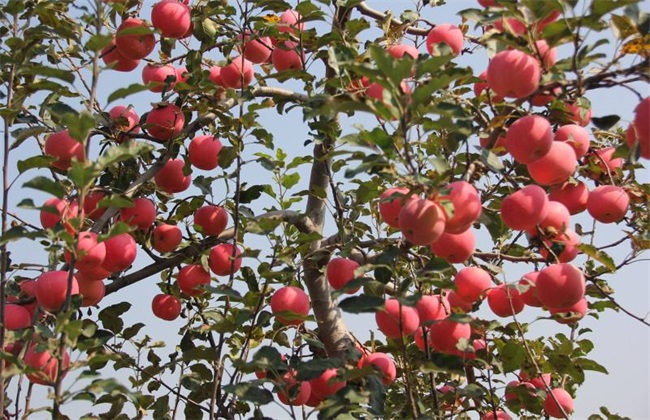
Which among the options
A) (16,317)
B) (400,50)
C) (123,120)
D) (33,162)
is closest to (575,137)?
(400,50)

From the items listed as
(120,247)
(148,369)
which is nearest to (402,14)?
(120,247)

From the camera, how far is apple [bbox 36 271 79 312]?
1.96m

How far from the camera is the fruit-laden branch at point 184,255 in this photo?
2529 millimetres

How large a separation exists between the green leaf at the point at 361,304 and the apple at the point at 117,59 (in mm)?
1258

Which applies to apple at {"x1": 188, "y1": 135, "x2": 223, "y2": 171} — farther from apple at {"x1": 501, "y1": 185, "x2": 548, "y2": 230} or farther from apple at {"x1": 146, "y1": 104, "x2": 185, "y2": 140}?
apple at {"x1": 501, "y1": 185, "x2": 548, "y2": 230}

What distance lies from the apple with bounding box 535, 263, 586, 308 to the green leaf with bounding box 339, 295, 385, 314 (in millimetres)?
529

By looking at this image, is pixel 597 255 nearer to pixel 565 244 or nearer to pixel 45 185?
pixel 565 244

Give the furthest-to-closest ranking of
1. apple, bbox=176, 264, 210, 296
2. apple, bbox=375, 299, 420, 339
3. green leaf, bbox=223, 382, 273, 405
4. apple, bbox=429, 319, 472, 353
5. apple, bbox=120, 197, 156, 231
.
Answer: apple, bbox=176, 264, 210, 296
apple, bbox=120, 197, 156, 231
apple, bbox=429, 319, 472, 353
apple, bbox=375, 299, 420, 339
green leaf, bbox=223, 382, 273, 405

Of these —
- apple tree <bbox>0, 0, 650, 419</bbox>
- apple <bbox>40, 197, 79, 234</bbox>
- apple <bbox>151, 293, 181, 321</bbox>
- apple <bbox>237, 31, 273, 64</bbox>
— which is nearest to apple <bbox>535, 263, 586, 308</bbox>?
apple tree <bbox>0, 0, 650, 419</bbox>

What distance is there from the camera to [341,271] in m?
2.39

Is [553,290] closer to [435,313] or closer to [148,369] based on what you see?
[435,313]

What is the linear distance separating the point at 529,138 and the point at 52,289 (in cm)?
139

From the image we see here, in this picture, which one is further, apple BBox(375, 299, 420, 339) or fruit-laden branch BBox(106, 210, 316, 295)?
fruit-laden branch BBox(106, 210, 316, 295)

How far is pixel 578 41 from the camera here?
1612 mm
